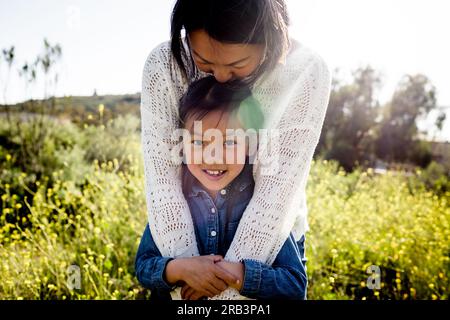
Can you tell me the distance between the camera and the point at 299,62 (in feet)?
5.08

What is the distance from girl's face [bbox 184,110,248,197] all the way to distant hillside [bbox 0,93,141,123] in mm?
2707

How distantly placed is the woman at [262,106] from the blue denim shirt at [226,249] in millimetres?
49

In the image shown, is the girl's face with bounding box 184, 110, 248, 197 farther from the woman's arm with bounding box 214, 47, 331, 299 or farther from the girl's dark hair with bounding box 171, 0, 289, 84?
the girl's dark hair with bounding box 171, 0, 289, 84

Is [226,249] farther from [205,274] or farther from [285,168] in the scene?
[285,168]

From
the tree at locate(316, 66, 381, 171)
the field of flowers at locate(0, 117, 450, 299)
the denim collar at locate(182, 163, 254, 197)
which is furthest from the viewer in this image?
the tree at locate(316, 66, 381, 171)

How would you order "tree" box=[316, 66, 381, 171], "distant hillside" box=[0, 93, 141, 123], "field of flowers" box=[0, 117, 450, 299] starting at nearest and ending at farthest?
"field of flowers" box=[0, 117, 450, 299] → "distant hillside" box=[0, 93, 141, 123] → "tree" box=[316, 66, 381, 171]

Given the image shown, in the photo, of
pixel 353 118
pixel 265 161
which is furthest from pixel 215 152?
pixel 353 118

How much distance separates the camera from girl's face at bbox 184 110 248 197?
5.07ft

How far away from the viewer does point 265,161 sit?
5.04ft

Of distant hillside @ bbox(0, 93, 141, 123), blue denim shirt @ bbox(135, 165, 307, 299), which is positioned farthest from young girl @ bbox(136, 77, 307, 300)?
distant hillside @ bbox(0, 93, 141, 123)

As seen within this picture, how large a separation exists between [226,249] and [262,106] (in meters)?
0.53
